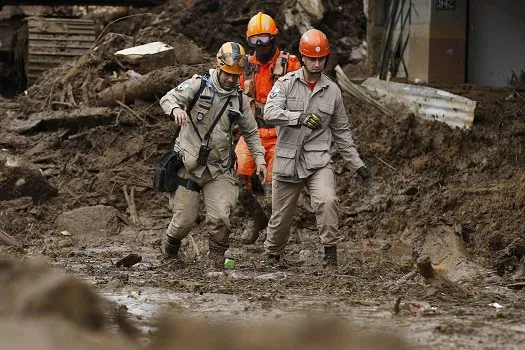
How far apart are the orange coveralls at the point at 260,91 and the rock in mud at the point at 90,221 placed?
263 centimetres

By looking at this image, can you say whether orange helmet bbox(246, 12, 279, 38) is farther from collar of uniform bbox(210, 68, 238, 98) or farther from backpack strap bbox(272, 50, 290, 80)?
collar of uniform bbox(210, 68, 238, 98)

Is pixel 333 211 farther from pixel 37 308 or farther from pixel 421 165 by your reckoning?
pixel 37 308

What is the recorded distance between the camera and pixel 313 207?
1075 cm

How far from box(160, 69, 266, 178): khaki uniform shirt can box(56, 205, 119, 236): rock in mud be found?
346 centimetres

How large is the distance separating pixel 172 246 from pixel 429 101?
5.09m

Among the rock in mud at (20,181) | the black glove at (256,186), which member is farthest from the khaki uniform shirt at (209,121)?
the rock in mud at (20,181)

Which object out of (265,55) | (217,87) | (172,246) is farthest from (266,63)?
(172,246)

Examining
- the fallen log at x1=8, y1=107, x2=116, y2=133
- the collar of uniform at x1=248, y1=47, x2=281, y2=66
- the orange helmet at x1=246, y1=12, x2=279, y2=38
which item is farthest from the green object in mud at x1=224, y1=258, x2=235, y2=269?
the fallen log at x1=8, y1=107, x2=116, y2=133

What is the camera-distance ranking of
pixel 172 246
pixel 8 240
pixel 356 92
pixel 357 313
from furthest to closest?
pixel 356 92 < pixel 8 240 < pixel 172 246 < pixel 357 313

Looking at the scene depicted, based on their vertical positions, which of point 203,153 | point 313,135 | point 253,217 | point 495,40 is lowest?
point 253,217

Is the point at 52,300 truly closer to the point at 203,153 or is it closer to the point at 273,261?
the point at 203,153

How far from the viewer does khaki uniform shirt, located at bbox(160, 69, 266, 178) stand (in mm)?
10305

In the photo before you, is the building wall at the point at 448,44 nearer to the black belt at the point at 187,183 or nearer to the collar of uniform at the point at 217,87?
the collar of uniform at the point at 217,87

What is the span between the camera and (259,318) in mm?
7730
